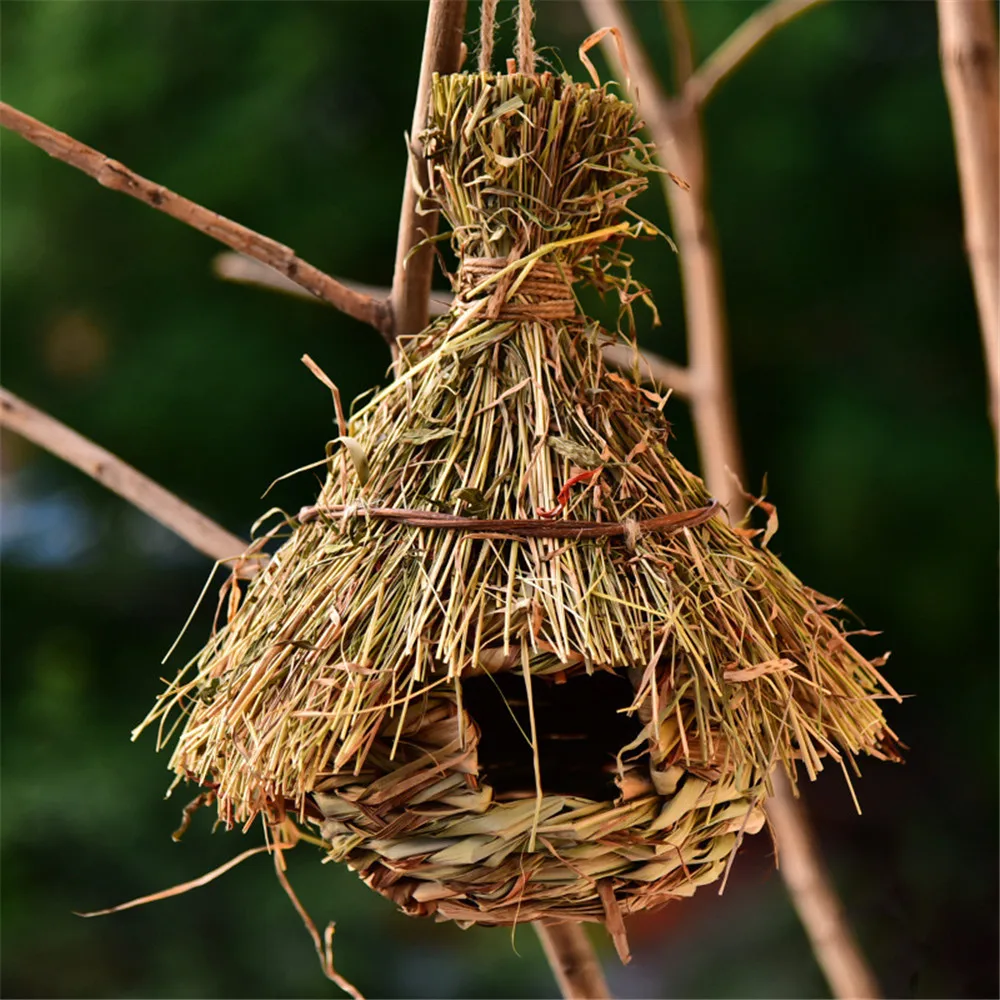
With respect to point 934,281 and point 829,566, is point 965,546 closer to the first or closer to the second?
point 829,566

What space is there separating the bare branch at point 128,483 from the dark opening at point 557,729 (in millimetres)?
188

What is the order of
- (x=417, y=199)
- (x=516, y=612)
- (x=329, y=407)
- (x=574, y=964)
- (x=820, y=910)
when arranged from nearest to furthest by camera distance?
1. (x=516, y=612)
2. (x=417, y=199)
3. (x=574, y=964)
4. (x=820, y=910)
5. (x=329, y=407)

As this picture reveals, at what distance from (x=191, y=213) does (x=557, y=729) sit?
1.11 feet

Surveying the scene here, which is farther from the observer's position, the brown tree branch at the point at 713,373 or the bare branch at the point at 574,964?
the brown tree branch at the point at 713,373

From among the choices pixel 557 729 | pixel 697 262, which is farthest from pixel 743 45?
pixel 557 729

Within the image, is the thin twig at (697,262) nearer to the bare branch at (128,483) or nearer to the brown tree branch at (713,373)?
the brown tree branch at (713,373)

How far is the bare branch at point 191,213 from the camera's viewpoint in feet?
2.07

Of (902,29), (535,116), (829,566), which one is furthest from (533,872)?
(902,29)

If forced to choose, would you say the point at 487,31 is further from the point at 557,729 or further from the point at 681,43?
the point at 681,43

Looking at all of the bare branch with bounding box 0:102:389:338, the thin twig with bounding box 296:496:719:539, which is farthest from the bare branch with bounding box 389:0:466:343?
the thin twig with bounding box 296:496:719:539

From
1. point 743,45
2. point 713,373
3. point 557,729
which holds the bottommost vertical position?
point 557,729

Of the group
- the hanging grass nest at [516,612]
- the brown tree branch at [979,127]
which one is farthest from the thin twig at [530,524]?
the brown tree branch at [979,127]

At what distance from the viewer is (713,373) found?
46.0 inches

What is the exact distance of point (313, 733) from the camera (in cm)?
47
